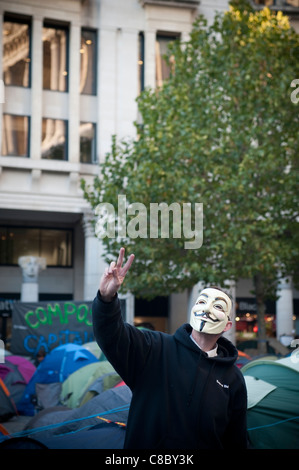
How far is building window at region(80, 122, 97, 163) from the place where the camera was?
28.1 meters

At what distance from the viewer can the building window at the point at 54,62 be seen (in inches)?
1105

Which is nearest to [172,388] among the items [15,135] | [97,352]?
[97,352]

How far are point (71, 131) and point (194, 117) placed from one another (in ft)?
36.0

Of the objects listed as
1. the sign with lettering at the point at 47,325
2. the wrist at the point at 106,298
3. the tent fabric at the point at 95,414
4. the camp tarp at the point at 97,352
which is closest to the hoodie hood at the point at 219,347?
the wrist at the point at 106,298

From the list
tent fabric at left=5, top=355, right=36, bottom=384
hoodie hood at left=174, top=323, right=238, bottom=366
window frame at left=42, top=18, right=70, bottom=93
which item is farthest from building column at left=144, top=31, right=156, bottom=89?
hoodie hood at left=174, top=323, right=238, bottom=366

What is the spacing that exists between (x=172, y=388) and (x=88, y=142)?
25510mm

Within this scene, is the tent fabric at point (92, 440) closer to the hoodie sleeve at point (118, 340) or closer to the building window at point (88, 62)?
the hoodie sleeve at point (118, 340)

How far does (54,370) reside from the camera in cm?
1409

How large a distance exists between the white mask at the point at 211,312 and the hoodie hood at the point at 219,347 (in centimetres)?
8

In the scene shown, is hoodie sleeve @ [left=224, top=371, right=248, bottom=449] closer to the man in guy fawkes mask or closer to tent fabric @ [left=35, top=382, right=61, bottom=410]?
the man in guy fawkes mask

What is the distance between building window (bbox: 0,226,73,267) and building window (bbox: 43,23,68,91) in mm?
8340

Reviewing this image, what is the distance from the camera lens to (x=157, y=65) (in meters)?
28.7

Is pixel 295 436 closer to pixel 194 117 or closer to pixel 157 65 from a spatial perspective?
pixel 194 117
